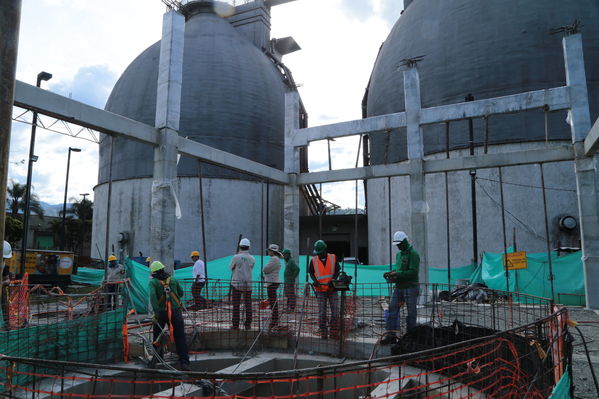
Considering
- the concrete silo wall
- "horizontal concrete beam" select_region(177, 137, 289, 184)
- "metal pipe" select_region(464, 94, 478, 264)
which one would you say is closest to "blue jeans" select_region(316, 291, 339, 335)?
"horizontal concrete beam" select_region(177, 137, 289, 184)

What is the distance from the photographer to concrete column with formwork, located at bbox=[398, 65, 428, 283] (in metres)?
15.0

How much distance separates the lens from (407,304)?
25.6 feet

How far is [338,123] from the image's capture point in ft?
56.4

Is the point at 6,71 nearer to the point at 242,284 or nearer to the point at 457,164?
the point at 242,284

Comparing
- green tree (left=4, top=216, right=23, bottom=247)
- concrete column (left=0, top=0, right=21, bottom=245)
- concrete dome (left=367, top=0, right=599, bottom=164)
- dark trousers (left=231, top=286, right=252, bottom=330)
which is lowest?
dark trousers (left=231, top=286, right=252, bottom=330)

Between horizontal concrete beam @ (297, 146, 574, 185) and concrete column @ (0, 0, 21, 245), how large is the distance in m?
13.4

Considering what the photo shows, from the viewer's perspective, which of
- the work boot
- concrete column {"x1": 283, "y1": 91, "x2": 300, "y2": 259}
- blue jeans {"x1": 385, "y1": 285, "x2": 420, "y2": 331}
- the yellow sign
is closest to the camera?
blue jeans {"x1": 385, "y1": 285, "x2": 420, "y2": 331}

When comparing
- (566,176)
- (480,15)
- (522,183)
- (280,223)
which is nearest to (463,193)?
(522,183)

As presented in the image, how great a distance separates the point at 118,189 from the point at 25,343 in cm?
2171

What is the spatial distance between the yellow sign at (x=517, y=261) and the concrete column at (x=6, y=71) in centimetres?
1488

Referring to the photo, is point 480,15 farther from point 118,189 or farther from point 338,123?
point 118,189

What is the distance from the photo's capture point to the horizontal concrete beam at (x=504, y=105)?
46.9ft

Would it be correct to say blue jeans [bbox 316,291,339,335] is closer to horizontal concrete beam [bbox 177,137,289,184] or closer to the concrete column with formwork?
horizontal concrete beam [bbox 177,137,289,184]

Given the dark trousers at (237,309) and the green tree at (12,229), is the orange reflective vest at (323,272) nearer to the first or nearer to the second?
the dark trousers at (237,309)
